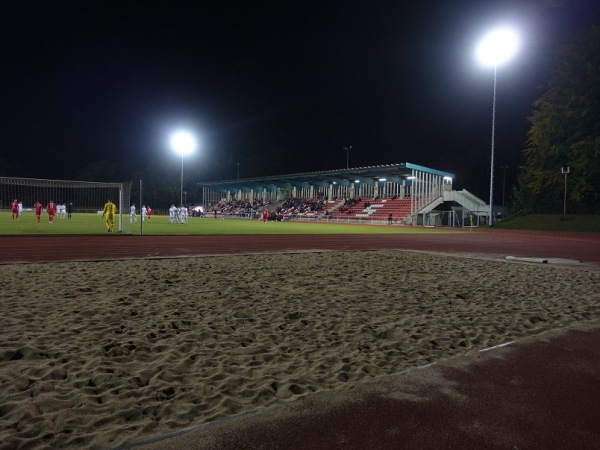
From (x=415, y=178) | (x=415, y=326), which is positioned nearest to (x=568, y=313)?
(x=415, y=326)

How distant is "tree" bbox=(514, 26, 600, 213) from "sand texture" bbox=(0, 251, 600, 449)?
39.5 m

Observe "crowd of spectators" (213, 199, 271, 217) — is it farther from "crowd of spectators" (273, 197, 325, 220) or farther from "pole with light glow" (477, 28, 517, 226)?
"pole with light glow" (477, 28, 517, 226)

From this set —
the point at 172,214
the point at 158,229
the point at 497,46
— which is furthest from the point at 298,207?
the point at 158,229

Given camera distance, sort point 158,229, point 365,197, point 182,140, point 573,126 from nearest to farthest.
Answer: point 158,229 < point 573,126 < point 365,197 < point 182,140

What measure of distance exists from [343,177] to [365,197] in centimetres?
432

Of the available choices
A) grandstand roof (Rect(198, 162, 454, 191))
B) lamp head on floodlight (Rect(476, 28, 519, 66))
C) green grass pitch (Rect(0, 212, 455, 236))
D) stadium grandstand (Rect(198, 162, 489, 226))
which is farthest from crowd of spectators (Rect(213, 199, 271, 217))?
lamp head on floodlight (Rect(476, 28, 519, 66))

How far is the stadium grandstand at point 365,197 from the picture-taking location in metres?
48.2

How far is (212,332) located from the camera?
200 inches

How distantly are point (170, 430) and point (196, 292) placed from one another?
15.3ft

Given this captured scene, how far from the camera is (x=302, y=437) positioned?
9.12ft

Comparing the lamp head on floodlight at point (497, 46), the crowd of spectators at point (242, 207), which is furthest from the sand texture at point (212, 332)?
the crowd of spectators at point (242, 207)

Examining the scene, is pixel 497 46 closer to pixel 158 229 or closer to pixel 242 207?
pixel 158 229

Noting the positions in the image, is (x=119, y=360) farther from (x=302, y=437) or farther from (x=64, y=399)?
(x=302, y=437)

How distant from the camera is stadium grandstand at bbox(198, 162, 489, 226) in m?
48.2
